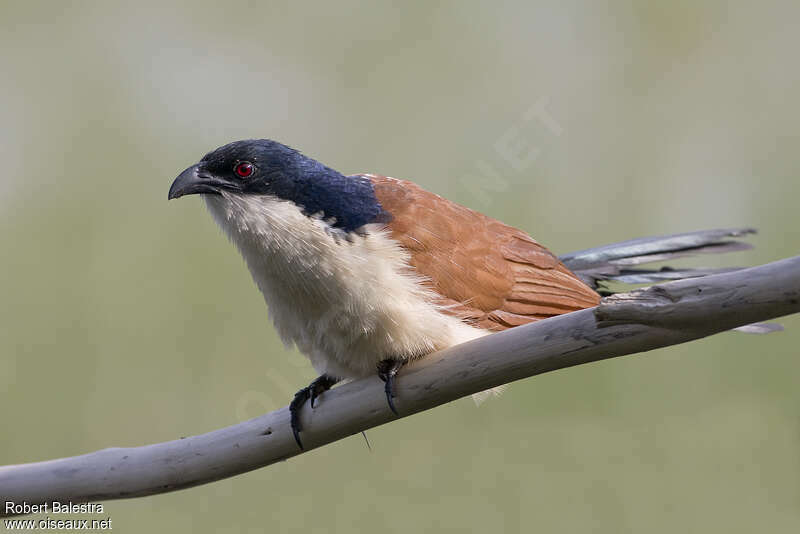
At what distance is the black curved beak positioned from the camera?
5.61 feet

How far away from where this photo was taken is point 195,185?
171 centimetres

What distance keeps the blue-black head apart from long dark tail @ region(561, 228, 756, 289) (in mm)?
628

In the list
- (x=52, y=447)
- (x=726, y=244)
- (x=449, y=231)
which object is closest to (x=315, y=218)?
(x=449, y=231)

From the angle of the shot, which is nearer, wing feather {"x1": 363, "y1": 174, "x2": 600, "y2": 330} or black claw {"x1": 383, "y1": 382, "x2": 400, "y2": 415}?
black claw {"x1": 383, "y1": 382, "x2": 400, "y2": 415}

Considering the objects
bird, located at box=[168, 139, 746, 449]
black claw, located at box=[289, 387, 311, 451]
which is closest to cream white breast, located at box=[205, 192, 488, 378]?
bird, located at box=[168, 139, 746, 449]

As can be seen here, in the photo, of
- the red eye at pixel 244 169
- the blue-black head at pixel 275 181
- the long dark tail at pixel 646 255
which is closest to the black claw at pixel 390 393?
the blue-black head at pixel 275 181

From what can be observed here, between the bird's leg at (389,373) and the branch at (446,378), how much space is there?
0.01 meters

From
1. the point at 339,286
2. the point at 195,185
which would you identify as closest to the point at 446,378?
the point at 339,286

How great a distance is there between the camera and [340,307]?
1631 millimetres

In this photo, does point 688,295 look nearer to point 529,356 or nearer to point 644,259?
point 529,356

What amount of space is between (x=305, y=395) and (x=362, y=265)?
1.02ft

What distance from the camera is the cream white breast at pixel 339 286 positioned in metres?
1.62

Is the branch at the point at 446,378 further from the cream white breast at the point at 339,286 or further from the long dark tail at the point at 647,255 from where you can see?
the long dark tail at the point at 647,255

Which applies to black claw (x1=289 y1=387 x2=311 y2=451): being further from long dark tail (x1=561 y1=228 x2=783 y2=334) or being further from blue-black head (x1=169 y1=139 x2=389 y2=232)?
long dark tail (x1=561 y1=228 x2=783 y2=334)
